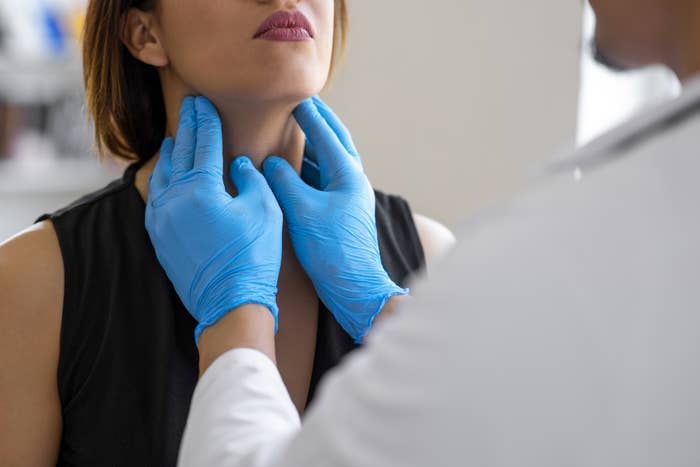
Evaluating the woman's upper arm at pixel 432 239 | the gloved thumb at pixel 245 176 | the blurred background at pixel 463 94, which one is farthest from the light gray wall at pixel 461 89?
the gloved thumb at pixel 245 176

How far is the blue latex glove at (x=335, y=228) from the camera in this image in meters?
1.19

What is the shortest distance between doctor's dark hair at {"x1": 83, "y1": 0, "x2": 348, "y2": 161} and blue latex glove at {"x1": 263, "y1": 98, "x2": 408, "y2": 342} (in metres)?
0.21

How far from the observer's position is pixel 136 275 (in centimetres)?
123

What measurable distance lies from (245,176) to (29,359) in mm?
353

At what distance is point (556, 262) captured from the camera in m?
0.62

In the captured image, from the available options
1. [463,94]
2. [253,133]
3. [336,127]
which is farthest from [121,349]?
[463,94]

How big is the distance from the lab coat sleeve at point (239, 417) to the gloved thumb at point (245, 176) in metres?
0.37

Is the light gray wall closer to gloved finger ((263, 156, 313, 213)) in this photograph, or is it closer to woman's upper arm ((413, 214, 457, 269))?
woman's upper arm ((413, 214, 457, 269))

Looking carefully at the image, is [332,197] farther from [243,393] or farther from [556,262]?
[556,262]

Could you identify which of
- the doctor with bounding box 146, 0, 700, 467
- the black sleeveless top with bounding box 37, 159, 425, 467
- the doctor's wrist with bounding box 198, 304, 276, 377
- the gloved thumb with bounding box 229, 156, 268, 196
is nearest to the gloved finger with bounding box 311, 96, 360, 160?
the gloved thumb with bounding box 229, 156, 268, 196

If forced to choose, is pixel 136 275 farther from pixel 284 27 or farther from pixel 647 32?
pixel 647 32

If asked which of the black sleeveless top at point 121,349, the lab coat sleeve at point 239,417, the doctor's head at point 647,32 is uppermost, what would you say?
the doctor's head at point 647,32

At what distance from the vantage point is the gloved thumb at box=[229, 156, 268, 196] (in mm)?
1211

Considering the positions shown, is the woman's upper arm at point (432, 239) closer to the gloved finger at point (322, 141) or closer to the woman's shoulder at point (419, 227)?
the woman's shoulder at point (419, 227)
